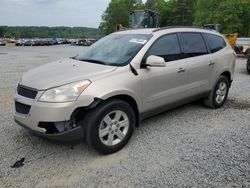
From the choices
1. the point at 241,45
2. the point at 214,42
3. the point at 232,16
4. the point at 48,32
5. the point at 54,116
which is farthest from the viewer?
the point at 48,32

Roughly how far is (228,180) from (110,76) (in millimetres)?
1948

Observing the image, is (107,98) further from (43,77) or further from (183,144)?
(183,144)

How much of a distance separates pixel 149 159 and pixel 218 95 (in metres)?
2.91

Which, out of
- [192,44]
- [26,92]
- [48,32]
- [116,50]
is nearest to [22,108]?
[26,92]

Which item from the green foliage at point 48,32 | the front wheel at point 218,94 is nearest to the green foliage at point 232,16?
the front wheel at point 218,94

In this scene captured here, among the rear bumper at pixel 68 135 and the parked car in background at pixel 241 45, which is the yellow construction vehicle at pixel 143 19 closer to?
the parked car in background at pixel 241 45

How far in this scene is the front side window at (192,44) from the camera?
197 inches

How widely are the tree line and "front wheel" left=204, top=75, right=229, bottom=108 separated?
40.8 m

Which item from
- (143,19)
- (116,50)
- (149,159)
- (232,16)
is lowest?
(149,159)

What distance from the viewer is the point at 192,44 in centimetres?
523

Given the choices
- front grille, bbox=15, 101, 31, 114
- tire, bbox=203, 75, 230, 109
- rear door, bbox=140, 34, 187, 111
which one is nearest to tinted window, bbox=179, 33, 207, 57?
rear door, bbox=140, 34, 187, 111

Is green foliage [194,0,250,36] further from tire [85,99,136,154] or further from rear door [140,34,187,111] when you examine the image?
tire [85,99,136,154]

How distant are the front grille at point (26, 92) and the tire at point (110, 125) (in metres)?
0.74

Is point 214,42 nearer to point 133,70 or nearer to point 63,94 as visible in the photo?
point 133,70
